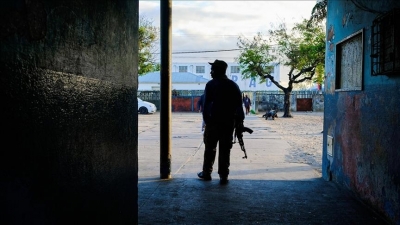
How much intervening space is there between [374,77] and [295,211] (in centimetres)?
166

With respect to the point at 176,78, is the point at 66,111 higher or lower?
lower

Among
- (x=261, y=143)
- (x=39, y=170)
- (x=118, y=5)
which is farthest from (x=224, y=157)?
(x=261, y=143)

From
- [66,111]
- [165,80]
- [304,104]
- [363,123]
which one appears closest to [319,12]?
[165,80]

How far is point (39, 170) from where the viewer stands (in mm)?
1554

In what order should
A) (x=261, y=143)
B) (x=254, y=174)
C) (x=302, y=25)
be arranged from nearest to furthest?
(x=254, y=174)
(x=261, y=143)
(x=302, y=25)

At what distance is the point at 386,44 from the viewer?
380cm

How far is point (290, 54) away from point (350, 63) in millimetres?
23253

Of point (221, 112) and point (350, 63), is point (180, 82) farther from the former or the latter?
point (350, 63)

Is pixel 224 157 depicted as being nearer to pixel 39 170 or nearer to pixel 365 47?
pixel 365 47

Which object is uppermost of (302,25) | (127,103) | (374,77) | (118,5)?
(302,25)

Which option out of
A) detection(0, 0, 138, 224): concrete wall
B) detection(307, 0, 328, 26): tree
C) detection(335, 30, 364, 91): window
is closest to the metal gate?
detection(307, 0, 328, 26): tree

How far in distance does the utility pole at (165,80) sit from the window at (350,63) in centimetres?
247

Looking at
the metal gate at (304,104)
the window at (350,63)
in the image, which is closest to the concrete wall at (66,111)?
the window at (350,63)

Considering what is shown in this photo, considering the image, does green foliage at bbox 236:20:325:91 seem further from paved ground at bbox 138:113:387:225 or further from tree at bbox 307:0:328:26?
paved ground at bbox 138:113:387:225
